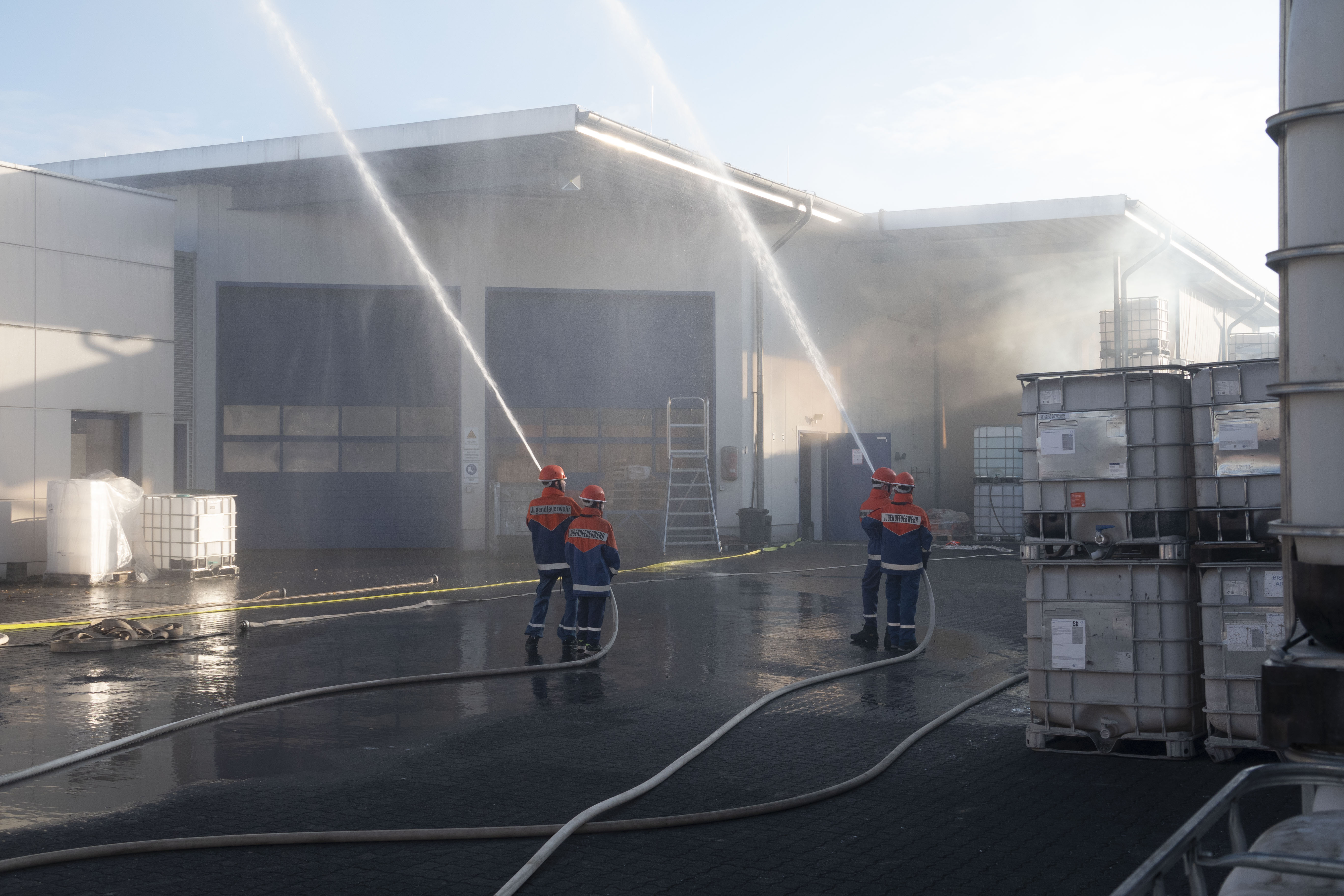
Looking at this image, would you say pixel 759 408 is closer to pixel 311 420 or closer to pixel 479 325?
pixel 479 325

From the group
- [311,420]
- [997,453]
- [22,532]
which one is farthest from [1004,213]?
[22,532]

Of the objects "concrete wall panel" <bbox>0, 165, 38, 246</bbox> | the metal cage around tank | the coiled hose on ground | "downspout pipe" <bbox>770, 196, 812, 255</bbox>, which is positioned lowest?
the coiled hose on ground

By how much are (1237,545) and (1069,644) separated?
1.07 metres

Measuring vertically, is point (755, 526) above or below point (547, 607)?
above

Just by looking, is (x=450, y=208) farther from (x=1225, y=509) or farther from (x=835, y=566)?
(x=1225, y=509)

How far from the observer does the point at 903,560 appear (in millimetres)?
9891

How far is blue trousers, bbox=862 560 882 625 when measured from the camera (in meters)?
10.2

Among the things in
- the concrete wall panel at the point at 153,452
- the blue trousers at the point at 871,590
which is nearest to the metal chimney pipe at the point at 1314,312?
the blue trousers at the point at 871,590

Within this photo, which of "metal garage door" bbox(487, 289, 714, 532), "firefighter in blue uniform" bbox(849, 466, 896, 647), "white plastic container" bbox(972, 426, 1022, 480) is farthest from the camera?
"white plastic container" bbox(972, 426, 1022, 480)

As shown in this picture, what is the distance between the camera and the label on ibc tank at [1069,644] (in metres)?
6.41

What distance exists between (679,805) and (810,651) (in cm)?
480

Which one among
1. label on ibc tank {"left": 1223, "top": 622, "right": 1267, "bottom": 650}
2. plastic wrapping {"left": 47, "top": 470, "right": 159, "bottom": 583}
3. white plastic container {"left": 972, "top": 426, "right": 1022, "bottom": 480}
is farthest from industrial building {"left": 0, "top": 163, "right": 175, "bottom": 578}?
white plastic container {"left": 972, "top": 426, "right": 1022, "bottom": 480}

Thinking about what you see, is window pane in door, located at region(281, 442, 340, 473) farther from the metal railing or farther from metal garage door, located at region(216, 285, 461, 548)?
the metal railing

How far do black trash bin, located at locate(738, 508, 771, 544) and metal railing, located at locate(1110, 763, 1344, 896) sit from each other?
17.9 m
